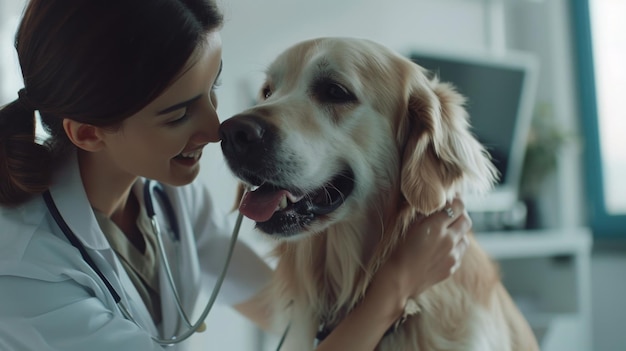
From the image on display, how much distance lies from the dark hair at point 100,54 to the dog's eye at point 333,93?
0.26 metres

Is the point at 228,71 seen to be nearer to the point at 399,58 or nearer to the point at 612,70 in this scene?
the point at 399,58

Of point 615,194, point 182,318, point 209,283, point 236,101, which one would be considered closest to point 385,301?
point 182,318

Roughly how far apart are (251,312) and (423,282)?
52 centimetres

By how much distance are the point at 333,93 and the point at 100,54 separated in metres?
0.44

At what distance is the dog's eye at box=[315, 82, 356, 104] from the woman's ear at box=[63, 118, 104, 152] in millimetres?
413

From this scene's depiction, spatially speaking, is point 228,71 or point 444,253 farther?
point 228,71

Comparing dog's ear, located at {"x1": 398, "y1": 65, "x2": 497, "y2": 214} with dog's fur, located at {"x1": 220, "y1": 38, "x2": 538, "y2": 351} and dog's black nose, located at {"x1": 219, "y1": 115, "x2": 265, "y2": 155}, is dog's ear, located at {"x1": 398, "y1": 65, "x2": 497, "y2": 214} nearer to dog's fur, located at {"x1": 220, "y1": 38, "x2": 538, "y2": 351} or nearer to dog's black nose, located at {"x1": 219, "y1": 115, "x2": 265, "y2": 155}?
dog's fur, located at {"x1": 220, "y1": 38, "x2": 538, "y2": 351}

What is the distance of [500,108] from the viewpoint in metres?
2.98

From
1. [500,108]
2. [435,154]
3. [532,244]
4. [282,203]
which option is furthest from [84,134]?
[500,108]

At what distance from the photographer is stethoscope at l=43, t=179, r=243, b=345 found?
3.26ft

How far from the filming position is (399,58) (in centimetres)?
116

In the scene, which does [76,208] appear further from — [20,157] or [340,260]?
[340,260]

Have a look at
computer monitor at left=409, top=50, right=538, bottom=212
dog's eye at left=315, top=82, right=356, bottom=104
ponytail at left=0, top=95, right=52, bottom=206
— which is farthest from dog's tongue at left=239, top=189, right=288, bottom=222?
computer monitor at left=409, top=50, right=538, bottom=212

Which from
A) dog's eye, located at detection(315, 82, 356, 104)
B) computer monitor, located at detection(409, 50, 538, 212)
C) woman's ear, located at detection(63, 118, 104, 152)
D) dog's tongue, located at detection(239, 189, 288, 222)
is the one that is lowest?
computer monitor, located at detection(409, 50, 538, 212)
